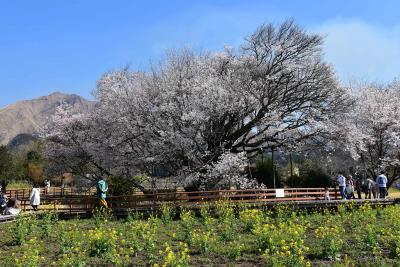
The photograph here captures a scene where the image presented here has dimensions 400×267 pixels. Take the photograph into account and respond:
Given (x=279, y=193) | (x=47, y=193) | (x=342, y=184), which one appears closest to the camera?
(x=279, y=193)

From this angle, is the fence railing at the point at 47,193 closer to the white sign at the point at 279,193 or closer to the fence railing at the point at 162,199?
the fence railing at the point at 162,199

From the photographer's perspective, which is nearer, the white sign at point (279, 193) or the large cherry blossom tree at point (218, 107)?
the white sign at point (279, 193)

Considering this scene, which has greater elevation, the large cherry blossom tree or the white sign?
the large cherry blossom tree

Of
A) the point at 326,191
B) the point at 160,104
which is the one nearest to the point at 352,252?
the point at 326,191

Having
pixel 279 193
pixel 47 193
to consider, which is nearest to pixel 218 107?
pixel 279 193

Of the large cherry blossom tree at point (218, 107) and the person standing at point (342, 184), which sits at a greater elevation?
the large cherry blossom tree at point (218, 107)

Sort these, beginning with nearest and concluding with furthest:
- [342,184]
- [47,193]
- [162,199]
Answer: [162,199], [342,184], [47,193]

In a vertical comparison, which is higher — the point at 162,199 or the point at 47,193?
the point at 47,193

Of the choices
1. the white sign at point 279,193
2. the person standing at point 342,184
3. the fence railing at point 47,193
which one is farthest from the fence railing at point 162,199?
the fence railing at point 47,193

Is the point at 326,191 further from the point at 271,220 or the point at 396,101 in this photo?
the point at 396,101

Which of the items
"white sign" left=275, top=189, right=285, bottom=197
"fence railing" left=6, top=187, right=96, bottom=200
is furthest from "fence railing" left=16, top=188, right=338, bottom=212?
"fence railing" left=6, top=187, right=96, bottom=200

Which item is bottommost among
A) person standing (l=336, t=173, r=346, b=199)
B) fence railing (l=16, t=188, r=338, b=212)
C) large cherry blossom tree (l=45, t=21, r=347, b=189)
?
fence railing (l=16, t=188, r=338, b=212)

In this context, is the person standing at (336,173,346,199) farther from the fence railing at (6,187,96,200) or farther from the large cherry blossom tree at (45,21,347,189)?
the fence railing at (6,187,96,200)

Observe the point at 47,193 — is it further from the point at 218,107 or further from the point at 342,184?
the point at 342,184
